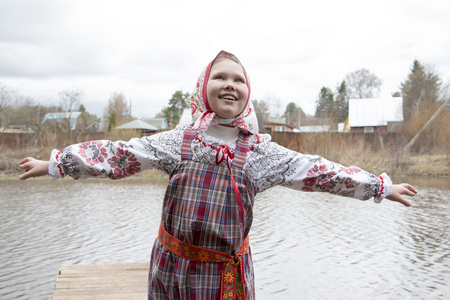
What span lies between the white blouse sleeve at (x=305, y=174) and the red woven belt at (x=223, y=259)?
0.34 metres

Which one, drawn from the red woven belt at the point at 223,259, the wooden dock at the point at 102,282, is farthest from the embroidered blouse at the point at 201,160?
the wooden dock at the point at 102,282

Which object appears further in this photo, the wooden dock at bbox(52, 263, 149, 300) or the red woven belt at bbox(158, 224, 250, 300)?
the wooden dock at bbox(52, 263, 149, 300)


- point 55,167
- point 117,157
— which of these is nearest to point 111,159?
point 117,157

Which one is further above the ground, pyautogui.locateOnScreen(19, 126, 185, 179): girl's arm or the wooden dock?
pyautogui.locateOnScreen(19, 126, 185, 179): girl's arm

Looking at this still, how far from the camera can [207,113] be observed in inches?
76.0

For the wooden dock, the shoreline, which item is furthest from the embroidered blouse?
the shoreline

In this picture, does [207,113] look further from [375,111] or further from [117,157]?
[375,111]

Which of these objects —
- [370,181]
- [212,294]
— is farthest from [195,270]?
[370,181]

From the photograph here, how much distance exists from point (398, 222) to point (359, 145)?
12.2 metres

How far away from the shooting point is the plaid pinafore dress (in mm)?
1713

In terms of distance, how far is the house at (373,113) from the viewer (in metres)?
34.9

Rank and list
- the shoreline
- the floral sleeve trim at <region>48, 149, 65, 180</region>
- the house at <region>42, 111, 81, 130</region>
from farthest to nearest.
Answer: the house at <region>42, 111, 81, 130</region>, the shoreline, the floral sleeve trim at <region>48, 149, 65, 180</region>

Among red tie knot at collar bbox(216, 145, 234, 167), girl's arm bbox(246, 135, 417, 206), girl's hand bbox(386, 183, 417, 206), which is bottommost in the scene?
girl's hand bbox(386, 183, 417, 206)

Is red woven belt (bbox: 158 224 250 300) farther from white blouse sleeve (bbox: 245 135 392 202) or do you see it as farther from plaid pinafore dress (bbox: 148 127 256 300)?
white blouse sleeve (bbox: 245 135 392 202)
